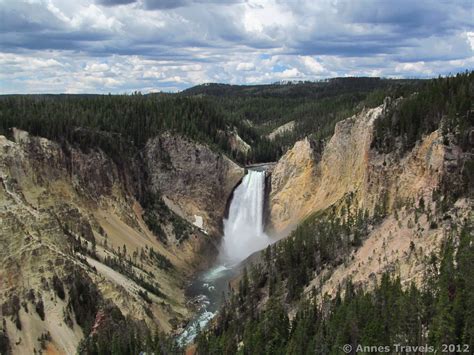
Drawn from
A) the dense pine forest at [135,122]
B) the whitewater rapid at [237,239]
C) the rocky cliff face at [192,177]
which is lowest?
the whitewater rapid at [237,239]

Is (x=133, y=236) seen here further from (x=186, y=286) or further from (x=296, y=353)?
(x=296, y=353)

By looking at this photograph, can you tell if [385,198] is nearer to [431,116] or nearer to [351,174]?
[431,116]

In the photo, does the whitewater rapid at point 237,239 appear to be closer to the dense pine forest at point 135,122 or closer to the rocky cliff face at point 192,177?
the rocky cliff face at point 192,177

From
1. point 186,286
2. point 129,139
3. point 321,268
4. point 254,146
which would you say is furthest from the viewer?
point 254,146

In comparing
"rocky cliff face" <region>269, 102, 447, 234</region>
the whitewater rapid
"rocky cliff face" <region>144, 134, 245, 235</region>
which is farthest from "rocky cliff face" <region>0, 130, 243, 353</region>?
"rocky cliff face" <region>269, 102, 447, 234</region>

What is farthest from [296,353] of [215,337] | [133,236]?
[133,236]

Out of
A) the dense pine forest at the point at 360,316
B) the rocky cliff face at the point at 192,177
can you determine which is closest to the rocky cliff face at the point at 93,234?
the rocky cliff face at the point at 192,177

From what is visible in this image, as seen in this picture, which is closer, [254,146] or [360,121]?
[360,121]
